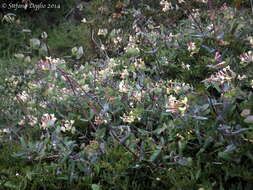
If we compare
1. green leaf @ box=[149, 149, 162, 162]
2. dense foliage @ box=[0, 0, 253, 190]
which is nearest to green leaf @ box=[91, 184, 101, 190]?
dense foliage @ box=[0, 0, 253, 190]

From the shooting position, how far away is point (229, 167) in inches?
62.5

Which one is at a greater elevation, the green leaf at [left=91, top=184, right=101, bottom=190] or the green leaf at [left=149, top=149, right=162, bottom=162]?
the green leaf at [left=149, top=149, right=162, bottom=162]

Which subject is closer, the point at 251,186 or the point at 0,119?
the point at 251,186

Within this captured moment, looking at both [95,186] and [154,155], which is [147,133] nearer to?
[154,155]

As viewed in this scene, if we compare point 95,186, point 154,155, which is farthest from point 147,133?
point 95,186

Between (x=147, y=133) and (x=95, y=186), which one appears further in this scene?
(x=147, y=133)

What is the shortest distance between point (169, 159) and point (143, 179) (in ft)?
0.56

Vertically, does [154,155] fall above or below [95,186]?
above

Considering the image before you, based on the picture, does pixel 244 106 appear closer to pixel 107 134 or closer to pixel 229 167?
pixel 229 167

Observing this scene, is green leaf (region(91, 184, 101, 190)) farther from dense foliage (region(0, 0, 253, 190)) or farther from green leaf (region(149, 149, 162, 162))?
green leaf (region(149, 149, 162, 162))

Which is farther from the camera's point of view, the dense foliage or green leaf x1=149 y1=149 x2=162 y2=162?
Result: green leaf x1=149 y1=149 x2=162 y2=162

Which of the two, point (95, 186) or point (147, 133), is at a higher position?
point (147, 133)

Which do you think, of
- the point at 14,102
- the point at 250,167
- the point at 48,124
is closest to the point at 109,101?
the point at 48,124

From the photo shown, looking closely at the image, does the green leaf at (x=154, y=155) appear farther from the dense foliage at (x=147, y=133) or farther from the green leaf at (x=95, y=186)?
the green leaf at (x=95, y=186)
